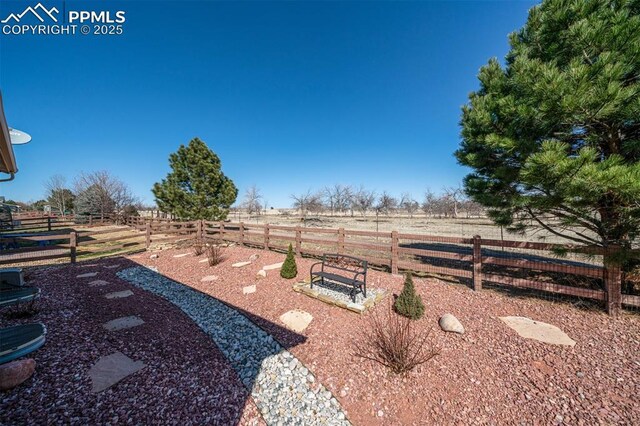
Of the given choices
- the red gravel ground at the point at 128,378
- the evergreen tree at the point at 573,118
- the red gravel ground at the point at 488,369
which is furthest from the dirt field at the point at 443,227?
the red gravel ground at the point at 128,378

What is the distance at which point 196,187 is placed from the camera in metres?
13.6

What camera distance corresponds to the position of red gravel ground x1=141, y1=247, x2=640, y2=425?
2504 mm

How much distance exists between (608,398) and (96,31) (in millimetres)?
11281

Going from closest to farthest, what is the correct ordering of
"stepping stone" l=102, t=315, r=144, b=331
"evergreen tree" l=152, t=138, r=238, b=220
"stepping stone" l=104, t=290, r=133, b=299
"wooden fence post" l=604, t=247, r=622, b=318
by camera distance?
"stepping stone" l=102, t=315, r=144, b=331 → "wooden fence post" l=604, t=247, r=622, b=318 → "stepping stone" l=104, t=290, r=133, b=299 → "evergreen tree" l=152, t=138, r=238, b=220

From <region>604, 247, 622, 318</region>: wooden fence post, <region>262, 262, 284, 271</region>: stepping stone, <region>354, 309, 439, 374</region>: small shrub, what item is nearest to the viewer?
<region>354, 309, 439, 374</region>: small shrub

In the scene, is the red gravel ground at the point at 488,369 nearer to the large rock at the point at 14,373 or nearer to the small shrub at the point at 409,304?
the small shrub at the point at 409,304

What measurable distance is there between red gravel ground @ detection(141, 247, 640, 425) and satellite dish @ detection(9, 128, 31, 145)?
4.41 meters

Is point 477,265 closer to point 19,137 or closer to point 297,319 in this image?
point 297,319

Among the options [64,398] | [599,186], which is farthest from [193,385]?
[599,186]

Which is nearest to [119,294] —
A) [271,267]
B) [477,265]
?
[271,267]

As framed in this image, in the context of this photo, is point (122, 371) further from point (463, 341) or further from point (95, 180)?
point (95, 180)

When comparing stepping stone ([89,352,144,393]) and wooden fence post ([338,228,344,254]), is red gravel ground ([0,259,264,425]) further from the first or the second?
wooden fence post ([338,228,344,254])

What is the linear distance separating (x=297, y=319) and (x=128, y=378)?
2.49 meters

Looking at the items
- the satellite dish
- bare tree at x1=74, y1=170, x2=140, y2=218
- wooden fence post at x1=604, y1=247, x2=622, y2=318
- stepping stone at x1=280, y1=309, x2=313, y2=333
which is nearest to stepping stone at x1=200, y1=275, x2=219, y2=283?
stepping stone at x1=280, y1=309, x2=313, y2=333
